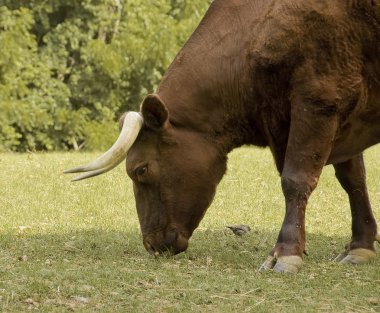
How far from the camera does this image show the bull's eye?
8.65 m

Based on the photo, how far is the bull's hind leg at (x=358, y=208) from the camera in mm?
9102

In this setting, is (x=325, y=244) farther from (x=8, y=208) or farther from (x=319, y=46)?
(x=8, y=208)

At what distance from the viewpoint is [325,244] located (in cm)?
991

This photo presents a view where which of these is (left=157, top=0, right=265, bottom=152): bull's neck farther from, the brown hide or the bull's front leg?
the bull's front leg

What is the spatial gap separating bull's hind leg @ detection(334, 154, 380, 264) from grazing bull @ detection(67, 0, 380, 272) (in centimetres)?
3

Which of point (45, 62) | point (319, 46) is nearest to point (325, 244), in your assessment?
point (319, 46)

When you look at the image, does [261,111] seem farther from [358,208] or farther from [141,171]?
[358,208]

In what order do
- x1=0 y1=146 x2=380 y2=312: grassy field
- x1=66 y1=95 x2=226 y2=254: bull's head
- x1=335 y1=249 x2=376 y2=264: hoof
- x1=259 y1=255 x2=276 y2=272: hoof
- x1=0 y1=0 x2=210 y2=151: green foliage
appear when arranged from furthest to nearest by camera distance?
x1=0 y1=0 x2=210 y2=151: green foliage < x1=335 y1=249 x2=376 y2=264: hoof < x1=66 y1=95 x2=226 y2=254: bull's head < x1=259 y1=255 x2=276 y2=272: hoof < x1=0 y1=146 x2=380 y2=312: grassy field

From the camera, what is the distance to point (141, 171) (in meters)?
8.65

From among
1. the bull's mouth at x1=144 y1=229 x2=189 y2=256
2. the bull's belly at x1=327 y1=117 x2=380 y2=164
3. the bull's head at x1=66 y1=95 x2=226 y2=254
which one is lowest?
the bull's mouth at x1=144 y1=229 x2=189 y2=256

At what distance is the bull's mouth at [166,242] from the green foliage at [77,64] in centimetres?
2165

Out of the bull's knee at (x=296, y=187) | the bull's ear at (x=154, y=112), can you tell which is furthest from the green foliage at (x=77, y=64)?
the bull's knee at (x=296, y=187)

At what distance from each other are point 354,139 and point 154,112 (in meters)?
1.57

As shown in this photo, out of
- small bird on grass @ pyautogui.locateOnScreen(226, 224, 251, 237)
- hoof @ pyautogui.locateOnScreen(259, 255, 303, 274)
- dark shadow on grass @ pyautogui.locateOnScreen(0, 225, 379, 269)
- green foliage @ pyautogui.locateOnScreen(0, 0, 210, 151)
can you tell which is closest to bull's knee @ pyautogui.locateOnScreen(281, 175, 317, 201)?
hoof @ pyautogui.locateOnScreen(259, 255, 303, 274)
